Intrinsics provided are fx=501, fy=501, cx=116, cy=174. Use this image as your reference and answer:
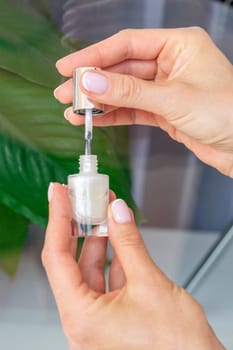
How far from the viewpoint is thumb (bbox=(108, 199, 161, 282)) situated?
446 millimetres

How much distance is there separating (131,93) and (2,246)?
46cm

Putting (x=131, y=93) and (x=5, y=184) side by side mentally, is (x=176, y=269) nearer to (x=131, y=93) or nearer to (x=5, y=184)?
(x=5, y=184)

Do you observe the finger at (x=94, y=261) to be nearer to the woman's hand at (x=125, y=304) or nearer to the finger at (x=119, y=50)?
the woman's hand at (x=125, y=304)

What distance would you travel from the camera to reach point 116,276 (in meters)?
0.52

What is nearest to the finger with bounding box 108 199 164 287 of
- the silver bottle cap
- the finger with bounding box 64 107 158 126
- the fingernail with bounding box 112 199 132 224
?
the fingernail with bounding box 112 199 132 224

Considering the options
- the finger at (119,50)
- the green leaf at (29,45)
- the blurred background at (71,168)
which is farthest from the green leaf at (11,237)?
the finger at (119,50)

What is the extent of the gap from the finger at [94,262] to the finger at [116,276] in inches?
0.4

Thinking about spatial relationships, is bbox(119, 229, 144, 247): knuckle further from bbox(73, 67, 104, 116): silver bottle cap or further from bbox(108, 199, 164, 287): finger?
bbox(73, 67, 104, 116): silver bottle cap

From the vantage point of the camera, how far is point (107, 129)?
0.89 metres

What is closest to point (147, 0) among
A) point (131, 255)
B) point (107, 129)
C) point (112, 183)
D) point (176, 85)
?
point (107, 129)

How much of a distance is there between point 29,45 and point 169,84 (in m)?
0.38

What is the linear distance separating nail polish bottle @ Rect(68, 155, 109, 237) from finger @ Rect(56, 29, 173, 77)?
0.15m

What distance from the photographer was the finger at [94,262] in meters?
0.53

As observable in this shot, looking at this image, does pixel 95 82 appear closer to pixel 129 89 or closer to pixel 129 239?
pixel 129 89
